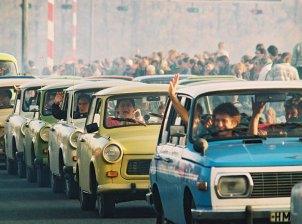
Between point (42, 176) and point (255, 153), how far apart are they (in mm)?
10768

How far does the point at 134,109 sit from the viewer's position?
1778 centimetres

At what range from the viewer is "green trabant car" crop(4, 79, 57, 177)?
962 inches

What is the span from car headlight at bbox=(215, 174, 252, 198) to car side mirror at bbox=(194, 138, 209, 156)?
430 millimetres

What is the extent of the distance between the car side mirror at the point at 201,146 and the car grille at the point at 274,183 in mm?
553

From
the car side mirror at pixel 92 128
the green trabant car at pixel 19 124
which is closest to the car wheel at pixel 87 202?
the car side mirror at pixel 92 128

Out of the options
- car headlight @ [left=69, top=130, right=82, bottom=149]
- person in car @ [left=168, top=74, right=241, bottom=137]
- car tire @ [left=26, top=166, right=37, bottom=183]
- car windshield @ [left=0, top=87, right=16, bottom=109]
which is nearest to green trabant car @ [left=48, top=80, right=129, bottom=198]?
car headlight @ [left=69, top=130, right=82, bottom=149]

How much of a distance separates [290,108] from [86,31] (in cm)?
6893

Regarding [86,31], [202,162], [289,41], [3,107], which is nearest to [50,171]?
[3,107]

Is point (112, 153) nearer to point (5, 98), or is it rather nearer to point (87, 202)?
point (87, 202)

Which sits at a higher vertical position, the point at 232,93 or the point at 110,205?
the point at 232,93

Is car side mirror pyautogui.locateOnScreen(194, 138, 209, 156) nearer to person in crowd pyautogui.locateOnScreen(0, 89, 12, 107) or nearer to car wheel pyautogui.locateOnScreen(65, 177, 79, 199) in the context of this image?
car wheel pyautogui.locateOnScreen(65, 177, 79, 199)

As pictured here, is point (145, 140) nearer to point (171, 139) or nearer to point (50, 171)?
point (171, 139)

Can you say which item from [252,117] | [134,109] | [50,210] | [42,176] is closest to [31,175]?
[42,176]

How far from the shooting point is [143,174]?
53.5 feet
